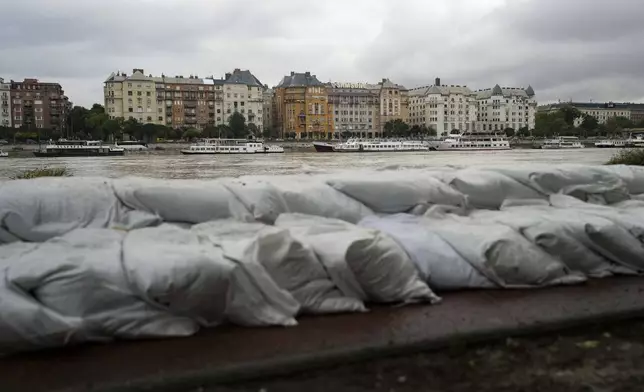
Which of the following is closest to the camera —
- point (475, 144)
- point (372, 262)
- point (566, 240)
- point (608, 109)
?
point (372, 262)

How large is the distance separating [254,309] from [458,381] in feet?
3.22

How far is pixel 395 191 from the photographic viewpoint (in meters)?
3.95

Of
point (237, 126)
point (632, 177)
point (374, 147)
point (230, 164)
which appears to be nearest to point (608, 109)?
point (237, 126)

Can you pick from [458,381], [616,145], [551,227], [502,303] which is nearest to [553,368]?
[458,381]

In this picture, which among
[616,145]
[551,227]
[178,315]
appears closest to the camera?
[178,315]

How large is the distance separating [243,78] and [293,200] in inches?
3996

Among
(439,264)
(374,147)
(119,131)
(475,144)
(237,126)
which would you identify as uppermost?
(237,126)

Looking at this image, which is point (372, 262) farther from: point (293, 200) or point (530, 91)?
point (530, 91)

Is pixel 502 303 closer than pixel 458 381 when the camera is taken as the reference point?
No

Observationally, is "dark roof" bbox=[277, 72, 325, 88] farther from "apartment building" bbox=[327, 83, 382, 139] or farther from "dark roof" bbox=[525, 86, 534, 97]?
"dark roof" bbox=[525, 86, 534, 97]

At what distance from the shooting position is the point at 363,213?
151 inches

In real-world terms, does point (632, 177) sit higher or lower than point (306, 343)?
higher

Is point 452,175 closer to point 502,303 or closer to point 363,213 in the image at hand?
point 363,213

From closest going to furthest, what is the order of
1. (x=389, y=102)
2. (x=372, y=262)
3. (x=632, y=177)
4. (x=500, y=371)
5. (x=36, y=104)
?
(x=500, y=371), (x=372, y=262), (x=632, y=177), (x=36, y=104), (x=389, y=102)
